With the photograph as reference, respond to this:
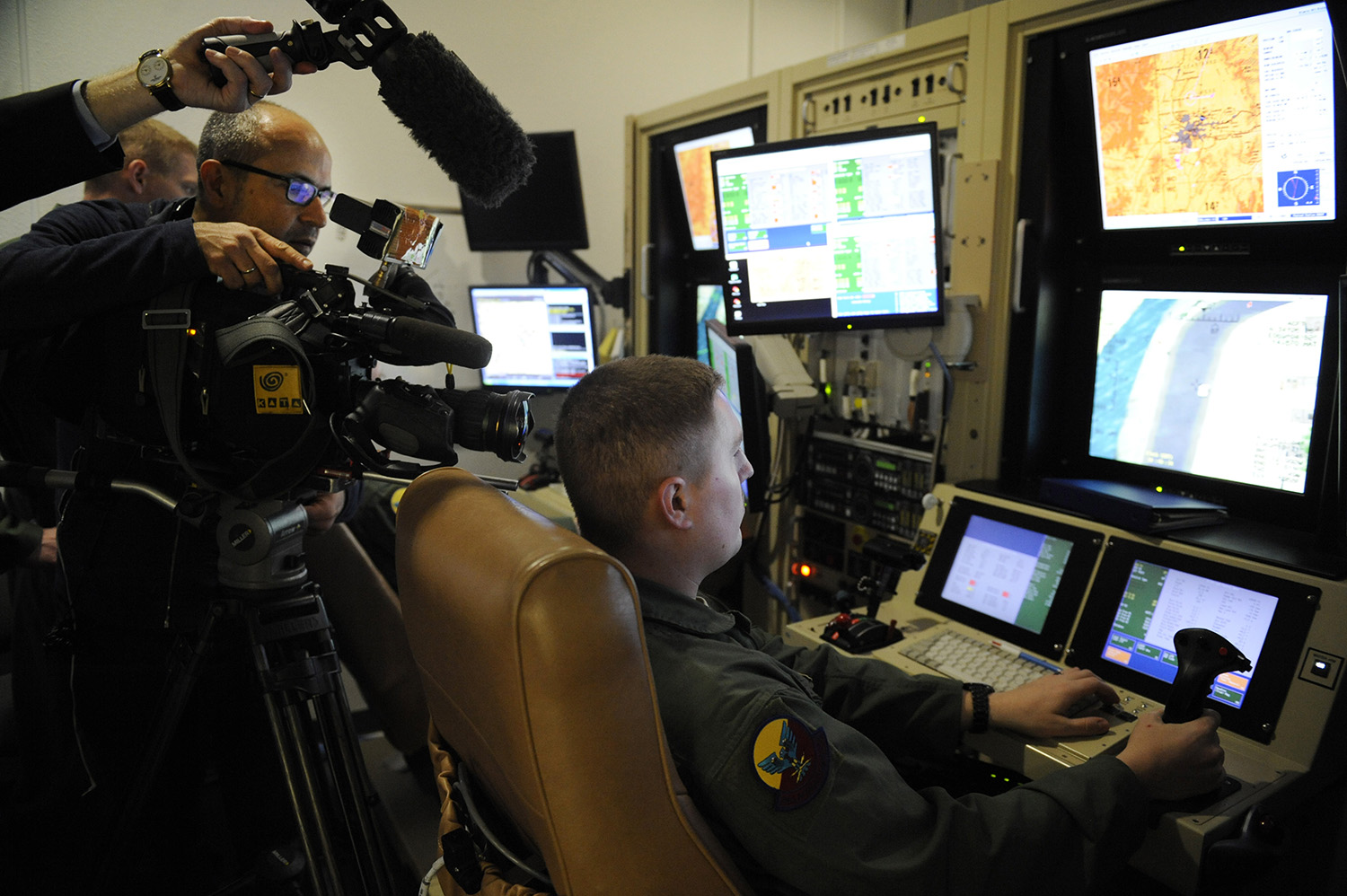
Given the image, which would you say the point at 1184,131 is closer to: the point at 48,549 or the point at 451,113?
Result: the point at 451,113

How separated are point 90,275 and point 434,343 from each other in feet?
2.10

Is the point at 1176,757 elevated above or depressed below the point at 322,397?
below

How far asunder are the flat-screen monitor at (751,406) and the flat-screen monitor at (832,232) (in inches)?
4.8

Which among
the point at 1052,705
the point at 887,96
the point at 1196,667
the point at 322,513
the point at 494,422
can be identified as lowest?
the point at 1052,705

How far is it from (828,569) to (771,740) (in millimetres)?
1565

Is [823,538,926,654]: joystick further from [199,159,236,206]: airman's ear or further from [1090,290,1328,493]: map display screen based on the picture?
[199,159,236,206]: airman's ear

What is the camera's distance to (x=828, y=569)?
92.9 inches

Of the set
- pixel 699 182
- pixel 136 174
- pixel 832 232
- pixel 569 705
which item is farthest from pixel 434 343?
pixel 699 182

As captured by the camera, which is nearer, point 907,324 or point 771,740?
point 771,740

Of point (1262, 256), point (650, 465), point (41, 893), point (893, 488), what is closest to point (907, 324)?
point (893, 488)

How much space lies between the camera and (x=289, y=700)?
3.80ft

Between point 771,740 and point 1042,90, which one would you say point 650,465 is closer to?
point 771,740

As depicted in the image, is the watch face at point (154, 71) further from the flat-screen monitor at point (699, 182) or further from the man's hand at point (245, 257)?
the flat-screen monitor at point (699, 182)

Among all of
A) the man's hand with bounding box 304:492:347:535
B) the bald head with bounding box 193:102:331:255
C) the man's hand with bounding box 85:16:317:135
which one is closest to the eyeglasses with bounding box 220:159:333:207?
the bald head with bounding box 193:102:331:255
